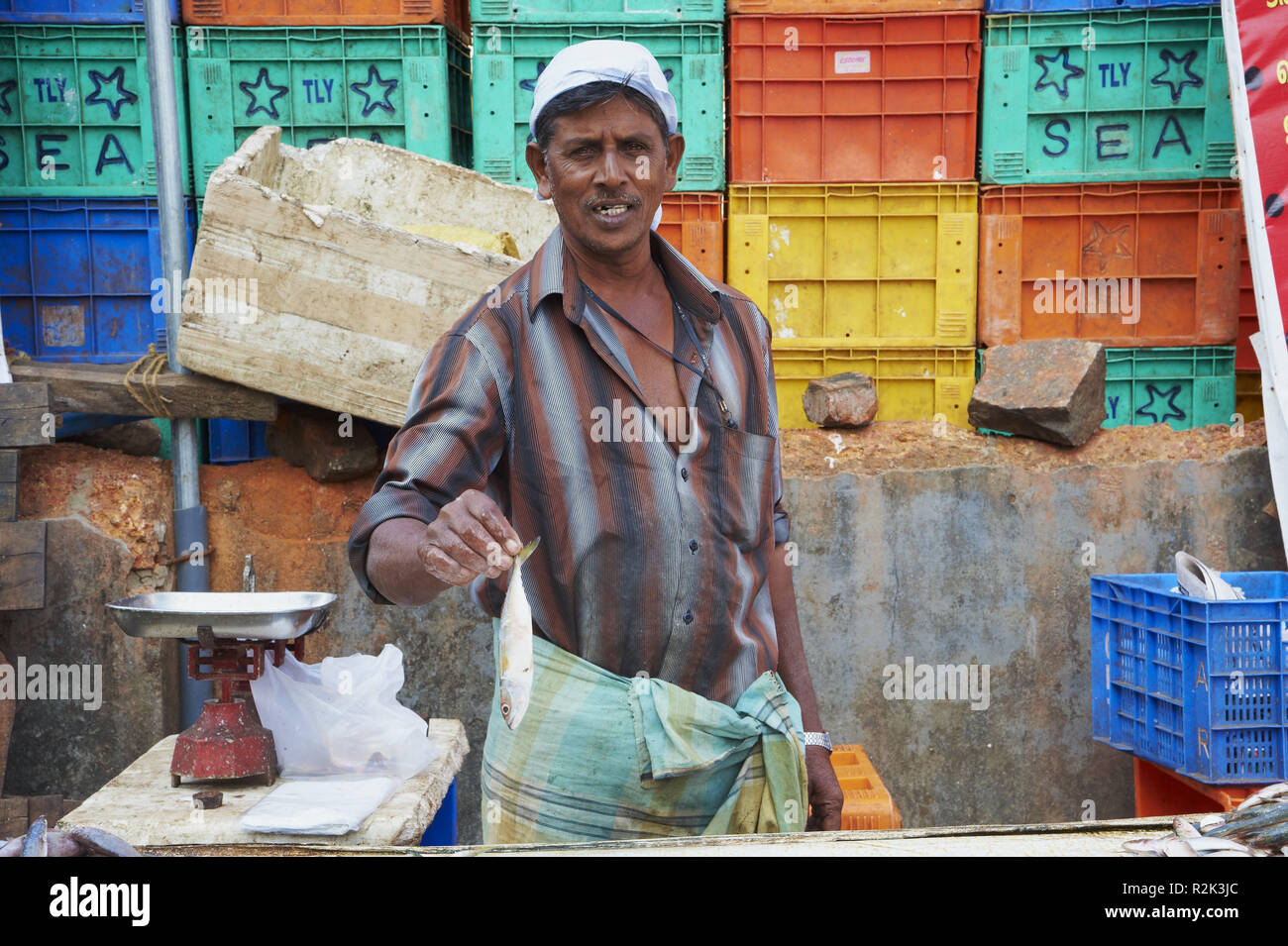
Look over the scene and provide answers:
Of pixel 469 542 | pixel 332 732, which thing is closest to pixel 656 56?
pixel 332 732

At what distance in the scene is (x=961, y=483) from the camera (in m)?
5.12

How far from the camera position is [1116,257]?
226 inches

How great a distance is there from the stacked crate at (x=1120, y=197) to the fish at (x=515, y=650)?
4419 millimetres

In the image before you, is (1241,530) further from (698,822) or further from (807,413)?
(698,822)

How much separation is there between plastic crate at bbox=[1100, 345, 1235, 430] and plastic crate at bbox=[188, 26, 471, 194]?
11.4 feet

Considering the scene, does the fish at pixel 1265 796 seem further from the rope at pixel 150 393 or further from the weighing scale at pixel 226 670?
the rope at pixel 150 393

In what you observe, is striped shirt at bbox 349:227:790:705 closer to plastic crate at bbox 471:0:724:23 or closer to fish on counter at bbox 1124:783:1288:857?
fish on counter at bbox 1124:783:1288:857

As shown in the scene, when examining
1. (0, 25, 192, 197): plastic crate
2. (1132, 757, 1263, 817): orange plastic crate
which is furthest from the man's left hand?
(0, 25, 192, 197): plastic crate

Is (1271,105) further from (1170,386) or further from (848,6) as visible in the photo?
(848,6)

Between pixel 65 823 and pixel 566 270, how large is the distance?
6.01ft

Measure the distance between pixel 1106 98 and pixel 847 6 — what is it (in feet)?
4.35
